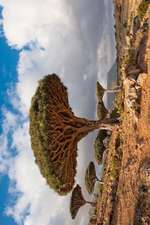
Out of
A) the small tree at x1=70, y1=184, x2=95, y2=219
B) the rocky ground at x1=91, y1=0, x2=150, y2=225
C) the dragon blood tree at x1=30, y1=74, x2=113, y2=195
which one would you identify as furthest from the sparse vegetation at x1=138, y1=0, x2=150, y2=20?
the small tree at x1=70, y1=184, x2=95, y2=219

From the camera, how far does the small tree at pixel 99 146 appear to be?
48406 millimetres

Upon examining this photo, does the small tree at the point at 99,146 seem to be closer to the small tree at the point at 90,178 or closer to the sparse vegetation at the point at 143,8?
the small tree at the point at 90,178

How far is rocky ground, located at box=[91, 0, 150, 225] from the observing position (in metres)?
24.5

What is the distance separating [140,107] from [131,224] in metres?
7.38

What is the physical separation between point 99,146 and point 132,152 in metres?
20.6

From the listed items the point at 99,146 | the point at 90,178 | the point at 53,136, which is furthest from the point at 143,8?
the point at 90,178

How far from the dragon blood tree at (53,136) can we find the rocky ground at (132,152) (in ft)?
11.2

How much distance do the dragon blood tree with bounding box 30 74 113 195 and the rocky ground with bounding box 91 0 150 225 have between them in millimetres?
3429

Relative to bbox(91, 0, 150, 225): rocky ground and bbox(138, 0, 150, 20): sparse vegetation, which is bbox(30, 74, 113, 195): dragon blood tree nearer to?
bbox(91, 0, 150, 225): rocky ground

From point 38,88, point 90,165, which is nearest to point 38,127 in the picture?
point 38,88

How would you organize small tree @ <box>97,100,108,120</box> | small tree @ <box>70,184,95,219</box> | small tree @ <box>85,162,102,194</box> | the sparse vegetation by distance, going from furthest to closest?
small tree @ <box>85,162,102,194</box>, small tree @ <box>70,184,95,219</box>, small tree @ <box>97,100,108,120</box>, the sparse vegetation

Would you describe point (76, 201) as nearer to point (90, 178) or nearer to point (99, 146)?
point (90, 178)

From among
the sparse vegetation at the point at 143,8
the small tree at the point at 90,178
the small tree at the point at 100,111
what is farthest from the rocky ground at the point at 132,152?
the small tree at the point at 90,178

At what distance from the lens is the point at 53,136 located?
88.8ft
